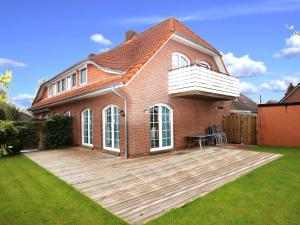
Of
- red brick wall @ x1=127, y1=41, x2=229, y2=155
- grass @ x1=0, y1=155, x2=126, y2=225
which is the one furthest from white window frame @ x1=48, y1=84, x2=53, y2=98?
grass @ x1=0, y1=155, x2=126, y2=225

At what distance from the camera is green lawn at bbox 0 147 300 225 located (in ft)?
14.6

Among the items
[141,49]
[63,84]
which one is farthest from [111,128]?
[63,84]

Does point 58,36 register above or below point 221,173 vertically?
above

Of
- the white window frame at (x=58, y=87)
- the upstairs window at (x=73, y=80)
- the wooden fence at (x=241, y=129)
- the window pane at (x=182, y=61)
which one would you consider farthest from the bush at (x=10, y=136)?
the wooden fence at (x=241, y=129)

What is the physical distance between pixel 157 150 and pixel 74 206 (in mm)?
6615

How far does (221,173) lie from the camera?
765 cm

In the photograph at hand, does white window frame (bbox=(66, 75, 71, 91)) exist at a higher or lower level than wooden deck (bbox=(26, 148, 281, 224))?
higher

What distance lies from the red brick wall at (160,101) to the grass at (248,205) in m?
4.93

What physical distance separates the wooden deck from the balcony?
2892 mm

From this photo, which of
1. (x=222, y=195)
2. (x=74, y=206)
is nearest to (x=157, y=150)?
(x=222, y=195)

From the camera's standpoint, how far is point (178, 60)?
13.1 meters

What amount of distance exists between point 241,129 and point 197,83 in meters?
6.18

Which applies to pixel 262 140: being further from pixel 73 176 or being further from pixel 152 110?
pixel 73 176

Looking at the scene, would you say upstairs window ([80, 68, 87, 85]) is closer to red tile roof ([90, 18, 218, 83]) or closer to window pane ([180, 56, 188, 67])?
red tile roof ([90, 18, 218, 83])
